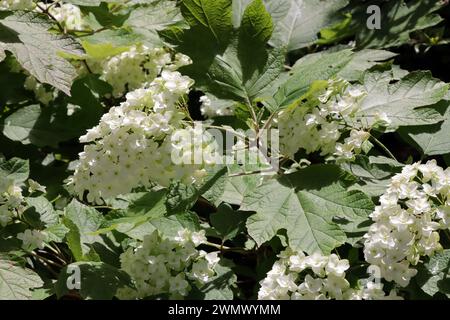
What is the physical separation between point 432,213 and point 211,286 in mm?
663

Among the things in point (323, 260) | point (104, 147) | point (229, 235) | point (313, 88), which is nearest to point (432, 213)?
point (323, 260)

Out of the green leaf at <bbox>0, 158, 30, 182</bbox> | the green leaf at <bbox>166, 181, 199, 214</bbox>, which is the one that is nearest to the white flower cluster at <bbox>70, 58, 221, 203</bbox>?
the green leaf at <bbox>166, 181, 199, 214</bbox>

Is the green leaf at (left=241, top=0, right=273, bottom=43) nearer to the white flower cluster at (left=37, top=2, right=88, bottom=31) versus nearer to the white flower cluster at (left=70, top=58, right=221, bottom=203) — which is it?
the white flower cluster at (left=70, top=58, right=221, bottom=203)

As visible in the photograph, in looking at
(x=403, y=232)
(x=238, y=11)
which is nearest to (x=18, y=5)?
(x=238, y=11)

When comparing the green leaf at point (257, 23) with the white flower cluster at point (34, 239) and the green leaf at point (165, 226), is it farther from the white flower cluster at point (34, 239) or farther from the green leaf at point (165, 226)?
the white flower cluster at point (34, 239)

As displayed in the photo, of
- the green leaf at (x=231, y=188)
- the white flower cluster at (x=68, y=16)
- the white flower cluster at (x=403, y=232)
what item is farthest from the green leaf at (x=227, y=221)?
the white flower cluster at (x=68, y=16)

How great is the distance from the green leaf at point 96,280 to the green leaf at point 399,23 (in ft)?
4.93

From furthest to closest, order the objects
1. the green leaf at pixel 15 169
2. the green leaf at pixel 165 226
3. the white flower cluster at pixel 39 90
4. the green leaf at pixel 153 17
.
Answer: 1. the white flower cluster at pixel 39 90
2. the green leaf at pixel 153 17
3. the green leaf at pixel 15 169
4. the green leaf at pixel 165 226

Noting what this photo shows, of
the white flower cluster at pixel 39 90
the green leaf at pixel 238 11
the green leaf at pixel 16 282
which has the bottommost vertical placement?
the white flower cluster at pixel 39 90

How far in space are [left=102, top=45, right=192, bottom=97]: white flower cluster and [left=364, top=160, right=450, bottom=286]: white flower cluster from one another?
1.20 metres

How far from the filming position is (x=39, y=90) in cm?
296

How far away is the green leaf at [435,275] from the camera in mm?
1944

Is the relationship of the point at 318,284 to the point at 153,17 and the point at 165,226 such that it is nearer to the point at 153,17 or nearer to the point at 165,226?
the point at 165,226

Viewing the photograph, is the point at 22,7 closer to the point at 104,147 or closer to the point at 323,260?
the point at 104,147
